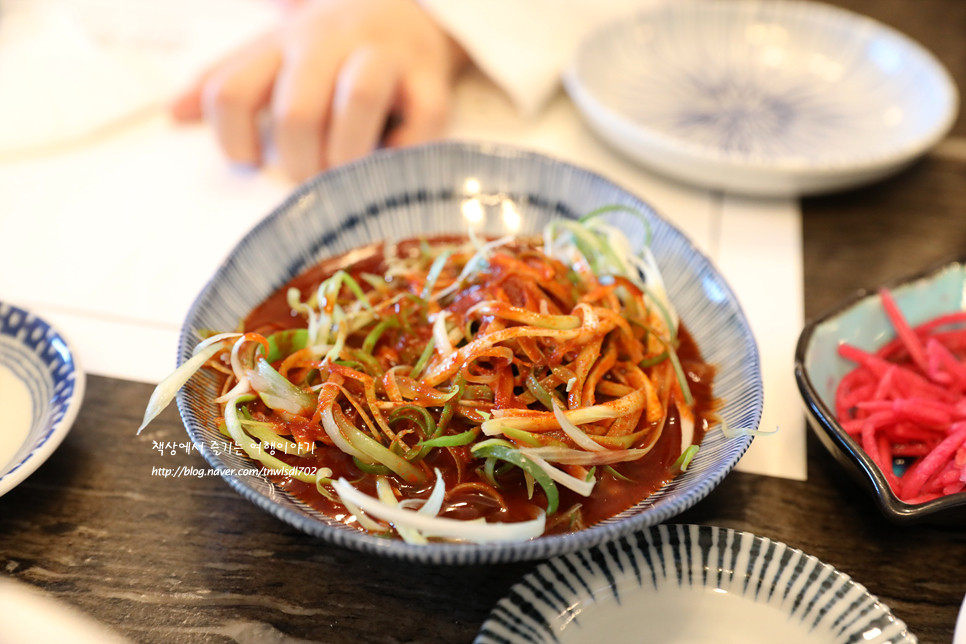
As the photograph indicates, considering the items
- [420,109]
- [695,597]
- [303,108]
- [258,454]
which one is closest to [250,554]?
[258,454]

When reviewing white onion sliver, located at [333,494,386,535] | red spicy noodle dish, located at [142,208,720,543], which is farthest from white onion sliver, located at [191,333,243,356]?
white onion sliver, located at [333,494,386,535]

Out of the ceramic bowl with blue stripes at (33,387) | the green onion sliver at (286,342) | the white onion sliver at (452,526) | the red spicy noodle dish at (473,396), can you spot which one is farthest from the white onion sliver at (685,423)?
the ceramic bowl with blue stripes at (33,387)

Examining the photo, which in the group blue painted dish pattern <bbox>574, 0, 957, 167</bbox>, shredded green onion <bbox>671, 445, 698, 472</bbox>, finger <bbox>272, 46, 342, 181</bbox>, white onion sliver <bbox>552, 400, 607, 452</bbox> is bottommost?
shredded green onion <bbox>671, 445, 698, 472</bbox>

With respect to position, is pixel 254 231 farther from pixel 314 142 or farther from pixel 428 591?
pixel 428 591

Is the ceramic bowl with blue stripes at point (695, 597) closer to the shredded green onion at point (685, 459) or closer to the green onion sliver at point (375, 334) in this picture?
the shredded green onion at point (685, 459)

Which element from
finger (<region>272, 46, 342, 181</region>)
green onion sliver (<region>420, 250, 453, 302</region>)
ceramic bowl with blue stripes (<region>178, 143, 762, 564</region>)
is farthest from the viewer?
finger (<region>272, 46, 342, 181</region>)

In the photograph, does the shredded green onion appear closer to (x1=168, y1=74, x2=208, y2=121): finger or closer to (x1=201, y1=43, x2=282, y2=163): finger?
(x1=201, y1=43, x2=282, y2=163): finger

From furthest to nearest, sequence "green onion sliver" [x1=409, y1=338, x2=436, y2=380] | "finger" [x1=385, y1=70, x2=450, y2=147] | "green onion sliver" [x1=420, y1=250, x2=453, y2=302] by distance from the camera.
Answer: "finger" [x1=385, y1=70, x2=450, y2=147], "green onion sliver" [x1=420, y1=250, x2=453, y2=302], "green onion sliver" [x1=409, y1=338, x2=436, y2=380]
